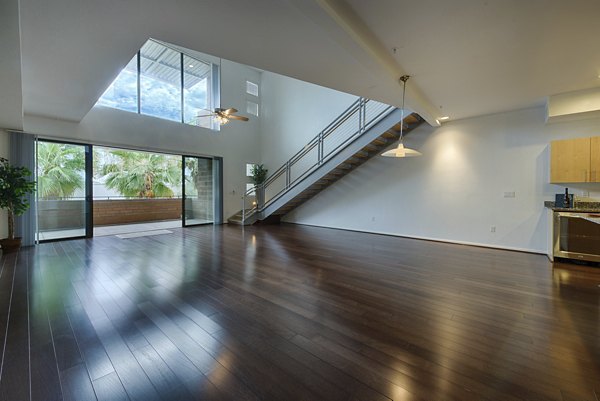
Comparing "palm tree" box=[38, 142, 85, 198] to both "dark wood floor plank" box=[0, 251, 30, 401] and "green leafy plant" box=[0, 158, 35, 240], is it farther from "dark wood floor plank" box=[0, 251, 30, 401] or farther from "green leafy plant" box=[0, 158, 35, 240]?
"dark wood floor plank" box=[0, 251, 30, 401]

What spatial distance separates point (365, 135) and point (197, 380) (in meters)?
5.75

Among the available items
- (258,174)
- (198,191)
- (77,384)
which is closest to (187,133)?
(198,191)

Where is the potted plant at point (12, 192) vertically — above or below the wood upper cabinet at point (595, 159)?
below

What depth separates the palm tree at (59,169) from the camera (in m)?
5.82

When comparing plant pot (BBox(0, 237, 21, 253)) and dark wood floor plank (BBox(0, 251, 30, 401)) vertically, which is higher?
plant pot (BBox(0, 237, 21, 253))

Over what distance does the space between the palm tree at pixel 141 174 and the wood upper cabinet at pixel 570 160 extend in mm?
11997

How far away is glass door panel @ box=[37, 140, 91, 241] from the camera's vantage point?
19.1 feet

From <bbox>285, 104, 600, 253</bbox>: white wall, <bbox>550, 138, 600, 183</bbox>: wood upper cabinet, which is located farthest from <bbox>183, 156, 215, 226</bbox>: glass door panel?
<bbox>550, 138, 600, 183</bbox>: wood upper cabinet

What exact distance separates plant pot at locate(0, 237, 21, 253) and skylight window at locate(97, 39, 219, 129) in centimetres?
364

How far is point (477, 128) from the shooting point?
566 cm

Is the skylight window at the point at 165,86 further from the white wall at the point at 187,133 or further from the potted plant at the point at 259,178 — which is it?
the potted plant at the point at 259,178

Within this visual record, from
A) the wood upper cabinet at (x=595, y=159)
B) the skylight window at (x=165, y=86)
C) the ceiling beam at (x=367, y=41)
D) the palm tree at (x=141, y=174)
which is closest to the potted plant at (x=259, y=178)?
the skylight window at (x=165, y=86)

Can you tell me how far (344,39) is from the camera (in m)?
2.55

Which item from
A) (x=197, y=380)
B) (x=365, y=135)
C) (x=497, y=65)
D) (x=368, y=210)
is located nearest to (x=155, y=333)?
(x=197, y=380)
